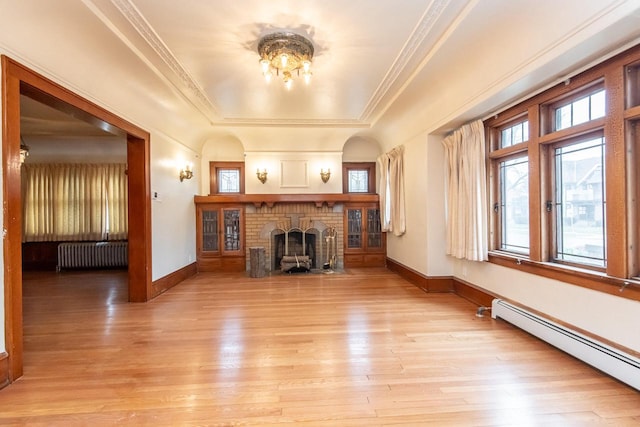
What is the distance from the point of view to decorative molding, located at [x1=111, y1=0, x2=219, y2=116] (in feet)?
7.86

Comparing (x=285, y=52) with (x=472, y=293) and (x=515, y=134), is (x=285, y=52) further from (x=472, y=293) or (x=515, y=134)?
(x=472, y=293)

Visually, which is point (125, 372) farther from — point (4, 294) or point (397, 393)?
point (397, 393)

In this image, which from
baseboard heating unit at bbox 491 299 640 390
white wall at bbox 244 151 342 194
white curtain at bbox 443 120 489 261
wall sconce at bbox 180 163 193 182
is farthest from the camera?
white wall at bbox 244 151 342 194

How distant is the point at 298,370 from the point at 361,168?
5304 millimetres

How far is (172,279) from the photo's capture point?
502 cm

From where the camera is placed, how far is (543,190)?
116 inches

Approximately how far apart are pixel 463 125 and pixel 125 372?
4.55 m

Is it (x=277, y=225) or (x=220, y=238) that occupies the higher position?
(x=277, y=225)

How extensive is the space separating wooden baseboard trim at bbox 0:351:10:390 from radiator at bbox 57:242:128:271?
16.3 ft

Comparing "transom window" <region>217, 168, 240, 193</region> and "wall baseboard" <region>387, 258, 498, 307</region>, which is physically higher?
"transom window" <region>217, 168, 240, 193</region>

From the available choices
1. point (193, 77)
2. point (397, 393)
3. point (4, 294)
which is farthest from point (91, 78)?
point (397, 393)

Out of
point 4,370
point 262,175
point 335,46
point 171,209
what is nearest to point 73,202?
point 171,209

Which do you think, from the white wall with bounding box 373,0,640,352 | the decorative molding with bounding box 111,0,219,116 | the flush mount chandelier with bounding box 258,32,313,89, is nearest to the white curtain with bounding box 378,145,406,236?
the white wall with bounding box 373,0,640,352

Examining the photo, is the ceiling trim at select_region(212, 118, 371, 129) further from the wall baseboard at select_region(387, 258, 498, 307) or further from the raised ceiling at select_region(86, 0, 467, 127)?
the wall baseboard at select_region(387, 258, 498, 307)
